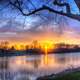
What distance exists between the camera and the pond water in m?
7.47

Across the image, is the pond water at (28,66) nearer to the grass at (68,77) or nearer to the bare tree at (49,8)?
the grass at (68,77)

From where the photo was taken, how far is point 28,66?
24.7ft

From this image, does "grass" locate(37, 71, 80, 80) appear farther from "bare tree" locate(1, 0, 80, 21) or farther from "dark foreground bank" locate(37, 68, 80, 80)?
"bare tree" locate(1, 0, 80, 21)

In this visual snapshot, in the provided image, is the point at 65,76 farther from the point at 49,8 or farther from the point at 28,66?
the point at 49,8

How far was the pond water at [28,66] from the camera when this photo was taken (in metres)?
7.47

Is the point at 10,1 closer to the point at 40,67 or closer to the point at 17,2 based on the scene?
the point at 17,2

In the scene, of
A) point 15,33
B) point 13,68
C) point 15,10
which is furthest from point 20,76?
point 15,10

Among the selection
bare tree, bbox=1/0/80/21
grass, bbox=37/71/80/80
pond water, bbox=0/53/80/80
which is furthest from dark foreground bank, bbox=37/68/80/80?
bare tree, bbox=1/0/80/21

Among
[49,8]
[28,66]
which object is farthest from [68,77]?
[49,8]

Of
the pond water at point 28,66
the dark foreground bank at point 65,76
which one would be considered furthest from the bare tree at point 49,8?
the dark foreground bank at point 65,76

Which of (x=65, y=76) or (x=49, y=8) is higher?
(x=49, y=8)

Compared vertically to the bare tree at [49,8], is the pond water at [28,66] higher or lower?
lower

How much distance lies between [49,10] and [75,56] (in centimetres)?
119

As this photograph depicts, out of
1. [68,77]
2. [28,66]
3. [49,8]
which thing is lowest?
[68,77]
